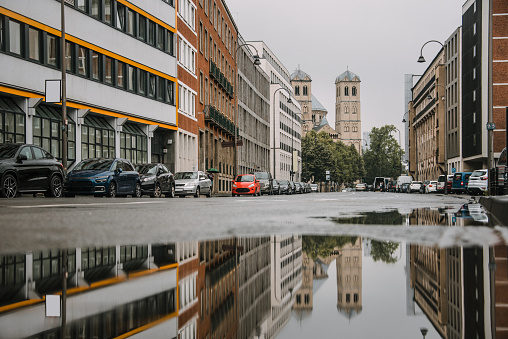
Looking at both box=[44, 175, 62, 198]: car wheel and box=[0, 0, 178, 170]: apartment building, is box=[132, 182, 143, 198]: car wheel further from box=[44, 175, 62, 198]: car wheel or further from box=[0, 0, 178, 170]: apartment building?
box=[44, 175, 62, 198]: car wheel

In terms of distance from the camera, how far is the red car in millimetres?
52531

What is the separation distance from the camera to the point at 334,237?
716 centimetres

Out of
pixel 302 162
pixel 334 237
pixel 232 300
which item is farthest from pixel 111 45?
pixel 302 162

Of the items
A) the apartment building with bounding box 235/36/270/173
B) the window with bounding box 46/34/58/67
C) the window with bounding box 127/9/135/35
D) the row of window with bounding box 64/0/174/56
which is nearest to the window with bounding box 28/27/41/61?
the window with bounding box 46/34/58/67

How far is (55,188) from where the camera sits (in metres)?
24.8

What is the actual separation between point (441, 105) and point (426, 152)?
2291 cm

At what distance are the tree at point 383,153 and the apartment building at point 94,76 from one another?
11488 centimetres

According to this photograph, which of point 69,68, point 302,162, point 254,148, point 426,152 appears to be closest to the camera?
point 69,68

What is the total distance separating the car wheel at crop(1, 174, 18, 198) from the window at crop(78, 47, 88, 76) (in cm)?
1698

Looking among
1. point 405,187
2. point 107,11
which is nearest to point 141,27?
point 107,11

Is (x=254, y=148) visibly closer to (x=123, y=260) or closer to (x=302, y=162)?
(x=302, y=162)

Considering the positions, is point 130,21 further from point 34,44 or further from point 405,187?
point 405,187

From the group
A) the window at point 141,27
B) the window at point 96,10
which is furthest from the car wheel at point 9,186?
the window at point 141,27

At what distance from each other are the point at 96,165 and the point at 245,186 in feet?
81.5
